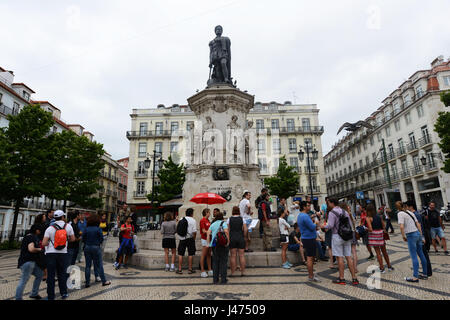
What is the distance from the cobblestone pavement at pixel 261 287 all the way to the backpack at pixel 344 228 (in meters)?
0.96

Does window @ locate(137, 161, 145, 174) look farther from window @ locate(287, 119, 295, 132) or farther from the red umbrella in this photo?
the red umbrella

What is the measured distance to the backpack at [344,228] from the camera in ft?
16.0

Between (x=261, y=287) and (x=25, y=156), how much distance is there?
17.0 metres

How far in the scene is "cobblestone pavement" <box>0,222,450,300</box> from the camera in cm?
432

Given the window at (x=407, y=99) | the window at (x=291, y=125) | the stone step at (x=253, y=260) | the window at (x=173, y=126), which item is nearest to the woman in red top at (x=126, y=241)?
the stone step at (x=253, y=260)

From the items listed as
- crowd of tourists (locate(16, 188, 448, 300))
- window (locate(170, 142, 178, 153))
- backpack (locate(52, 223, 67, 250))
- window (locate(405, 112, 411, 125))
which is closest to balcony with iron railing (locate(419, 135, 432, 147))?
window (locate(405, 112, 411, 125))

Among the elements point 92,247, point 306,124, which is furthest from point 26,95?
point 306,124

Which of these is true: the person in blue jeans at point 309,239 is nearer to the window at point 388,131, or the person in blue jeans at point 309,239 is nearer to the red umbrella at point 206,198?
the red umbrella at point 206,198

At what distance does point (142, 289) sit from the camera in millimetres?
4949

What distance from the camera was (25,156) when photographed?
15219mm

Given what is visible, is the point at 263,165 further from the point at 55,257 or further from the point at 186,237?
the point at 55,257
